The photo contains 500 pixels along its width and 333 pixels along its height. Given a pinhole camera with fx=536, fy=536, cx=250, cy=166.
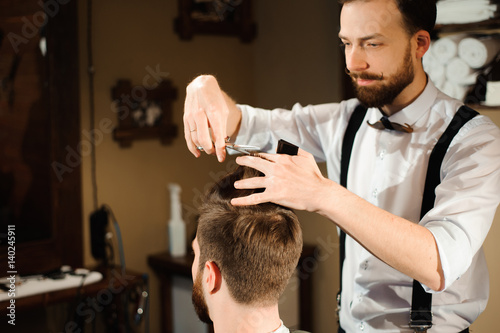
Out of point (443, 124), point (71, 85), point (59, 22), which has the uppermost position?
point (59, 22)

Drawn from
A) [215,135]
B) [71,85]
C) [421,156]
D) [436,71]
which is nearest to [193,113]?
[215,135]

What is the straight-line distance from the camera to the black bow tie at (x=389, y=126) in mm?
1817

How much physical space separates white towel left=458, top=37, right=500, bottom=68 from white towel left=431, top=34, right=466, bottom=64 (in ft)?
0.09

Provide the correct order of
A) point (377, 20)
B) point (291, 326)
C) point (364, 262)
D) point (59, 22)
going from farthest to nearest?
point (291, 326) < point (59, 22) < point (364, 262) < point (377, 20)

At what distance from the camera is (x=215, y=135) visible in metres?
1.53

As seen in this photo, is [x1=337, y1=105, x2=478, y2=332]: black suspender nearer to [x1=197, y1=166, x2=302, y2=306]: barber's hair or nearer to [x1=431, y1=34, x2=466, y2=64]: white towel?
[x1=197, y1=166, x2=302, y2=306]: barber's hair

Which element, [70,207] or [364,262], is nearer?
[364,262]

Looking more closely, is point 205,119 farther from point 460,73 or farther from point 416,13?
point 460,73

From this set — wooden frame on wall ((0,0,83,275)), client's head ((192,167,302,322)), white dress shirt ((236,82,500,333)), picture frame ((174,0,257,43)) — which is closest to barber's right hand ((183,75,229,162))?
client's head ((192,167,302,322))

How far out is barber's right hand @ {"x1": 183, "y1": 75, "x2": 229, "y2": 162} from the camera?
1.52 m

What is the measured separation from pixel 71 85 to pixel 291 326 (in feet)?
6.53

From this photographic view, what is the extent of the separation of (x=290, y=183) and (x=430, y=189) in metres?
0.65

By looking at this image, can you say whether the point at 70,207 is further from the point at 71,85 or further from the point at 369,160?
the point at 369,160

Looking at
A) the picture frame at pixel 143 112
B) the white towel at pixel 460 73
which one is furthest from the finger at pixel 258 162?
the picture frame at pixel 143 112
